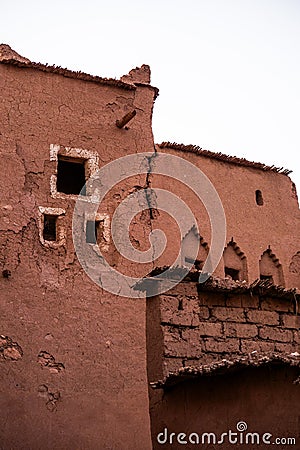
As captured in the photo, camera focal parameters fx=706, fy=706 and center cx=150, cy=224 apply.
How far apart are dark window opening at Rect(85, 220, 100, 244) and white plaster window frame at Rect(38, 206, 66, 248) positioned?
43 centimetres

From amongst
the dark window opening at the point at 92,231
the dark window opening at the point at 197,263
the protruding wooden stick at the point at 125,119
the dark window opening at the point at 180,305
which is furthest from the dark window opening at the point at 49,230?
the dark window opening at the point at 180,305

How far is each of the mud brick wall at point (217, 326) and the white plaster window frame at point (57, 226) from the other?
12.5 ft

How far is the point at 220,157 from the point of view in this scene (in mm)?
15602

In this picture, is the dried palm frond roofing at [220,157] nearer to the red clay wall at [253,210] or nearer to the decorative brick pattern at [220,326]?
the red clay wall at [253,210]

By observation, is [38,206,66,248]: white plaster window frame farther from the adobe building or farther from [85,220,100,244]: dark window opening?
[85,220,100,244]: dark window opening

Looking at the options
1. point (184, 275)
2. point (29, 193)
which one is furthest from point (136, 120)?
point (184, 275)

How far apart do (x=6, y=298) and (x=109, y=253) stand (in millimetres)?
1954

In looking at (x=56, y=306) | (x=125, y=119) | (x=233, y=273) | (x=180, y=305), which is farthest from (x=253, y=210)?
(x=180, y=305)

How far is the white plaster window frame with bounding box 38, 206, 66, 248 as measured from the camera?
1147 cm

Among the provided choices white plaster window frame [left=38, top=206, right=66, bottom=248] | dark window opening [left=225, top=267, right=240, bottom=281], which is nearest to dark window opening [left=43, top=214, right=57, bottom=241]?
white plaster window frame [left=38, top=206, right=66, bottom=248]

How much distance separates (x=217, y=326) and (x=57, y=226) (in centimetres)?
423

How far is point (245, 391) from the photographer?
22.8 ft

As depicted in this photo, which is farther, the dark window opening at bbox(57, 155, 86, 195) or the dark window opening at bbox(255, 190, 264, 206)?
the dark window opening at bbox(255, 190, 264, 206)

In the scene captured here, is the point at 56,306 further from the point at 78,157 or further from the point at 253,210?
the point at 253,210
